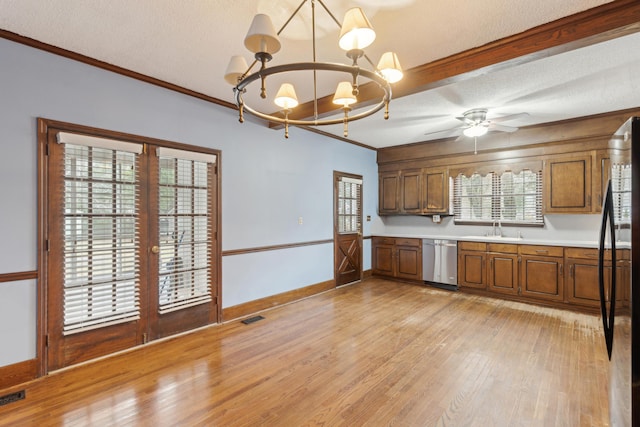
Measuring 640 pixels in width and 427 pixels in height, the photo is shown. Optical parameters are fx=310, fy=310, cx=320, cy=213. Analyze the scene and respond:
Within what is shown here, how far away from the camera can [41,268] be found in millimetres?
2566

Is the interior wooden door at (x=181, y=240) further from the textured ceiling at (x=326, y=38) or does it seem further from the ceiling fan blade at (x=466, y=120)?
the ceiling fan blade at (x=466, y=120)

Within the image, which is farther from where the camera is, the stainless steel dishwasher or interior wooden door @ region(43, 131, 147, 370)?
the stainless steel dishwasher

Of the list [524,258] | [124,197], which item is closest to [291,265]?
[124,197]

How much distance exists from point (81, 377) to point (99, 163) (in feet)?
6.09

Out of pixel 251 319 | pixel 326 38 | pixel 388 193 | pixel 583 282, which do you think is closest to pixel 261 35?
pixel 326 38

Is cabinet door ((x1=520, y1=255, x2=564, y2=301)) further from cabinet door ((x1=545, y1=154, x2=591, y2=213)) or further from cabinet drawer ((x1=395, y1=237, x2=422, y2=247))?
cabinet drawer ((x1=395, y1=237, x2=422, y2=247))

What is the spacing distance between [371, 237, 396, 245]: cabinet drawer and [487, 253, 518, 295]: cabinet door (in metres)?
1.73

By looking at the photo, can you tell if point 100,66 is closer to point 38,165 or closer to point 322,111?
point 38,165

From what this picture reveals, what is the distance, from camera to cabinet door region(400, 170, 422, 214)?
609 centimetres

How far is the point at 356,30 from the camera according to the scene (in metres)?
1.45

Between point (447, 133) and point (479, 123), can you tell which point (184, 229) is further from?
point (447, 133)

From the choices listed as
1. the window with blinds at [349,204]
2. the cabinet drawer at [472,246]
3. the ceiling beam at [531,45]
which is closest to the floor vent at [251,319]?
the window with blinds at [349,204]

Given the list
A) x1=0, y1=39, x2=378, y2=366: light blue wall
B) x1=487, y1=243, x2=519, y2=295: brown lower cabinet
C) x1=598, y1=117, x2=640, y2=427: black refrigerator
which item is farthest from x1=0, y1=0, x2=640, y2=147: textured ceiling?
x1=487, y1=243, x2=519, y2=295: brown lower cabinet

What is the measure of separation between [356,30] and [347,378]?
2.48 meters
